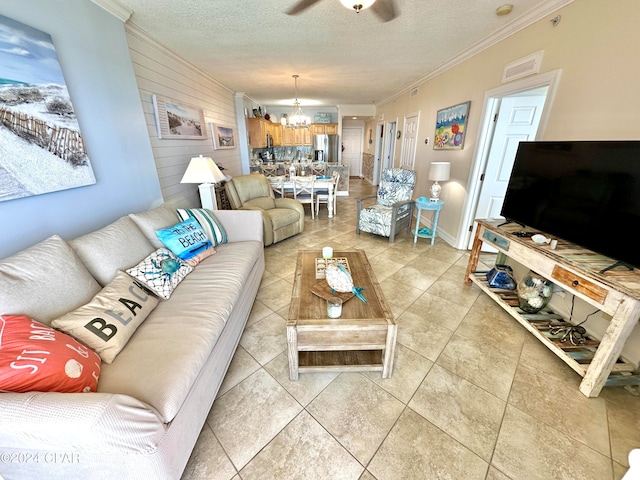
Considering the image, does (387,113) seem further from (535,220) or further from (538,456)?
(538,456)

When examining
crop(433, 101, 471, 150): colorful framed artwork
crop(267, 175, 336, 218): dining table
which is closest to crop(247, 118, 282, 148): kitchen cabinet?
crop(267, 175, 336, 218): dining table

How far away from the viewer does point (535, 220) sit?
6.25ft

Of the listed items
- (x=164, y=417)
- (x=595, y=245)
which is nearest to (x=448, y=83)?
(x=595, y=245)

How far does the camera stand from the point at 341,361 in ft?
5.13

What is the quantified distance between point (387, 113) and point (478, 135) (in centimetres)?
424

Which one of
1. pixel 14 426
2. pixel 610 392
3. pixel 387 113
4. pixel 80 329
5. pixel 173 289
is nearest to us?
pixel 14 426

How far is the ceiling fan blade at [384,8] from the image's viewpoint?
1.70 metres

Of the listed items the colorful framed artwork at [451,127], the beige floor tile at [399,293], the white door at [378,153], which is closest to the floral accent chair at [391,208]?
the colorful framed artwork at [451,127]

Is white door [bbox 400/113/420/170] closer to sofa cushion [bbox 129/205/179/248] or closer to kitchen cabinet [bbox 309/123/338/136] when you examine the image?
kitchen cabinet [bbox 309/123/338/136]

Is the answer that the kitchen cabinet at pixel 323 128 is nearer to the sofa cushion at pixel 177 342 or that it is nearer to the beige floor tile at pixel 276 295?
the beige floor tile at pixel 276 295

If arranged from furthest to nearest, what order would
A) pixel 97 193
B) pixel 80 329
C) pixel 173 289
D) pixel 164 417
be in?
1. pixel 97 193
2. pixel 173 289
3. pixel 80 329
4. pixel 164 417

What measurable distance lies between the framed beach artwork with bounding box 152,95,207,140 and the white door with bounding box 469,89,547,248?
3822mm

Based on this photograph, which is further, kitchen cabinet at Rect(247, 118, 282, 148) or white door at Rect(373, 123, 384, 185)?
white door at Rect(373, 123, 384, 185)

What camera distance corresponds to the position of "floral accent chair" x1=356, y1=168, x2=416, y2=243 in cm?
360
